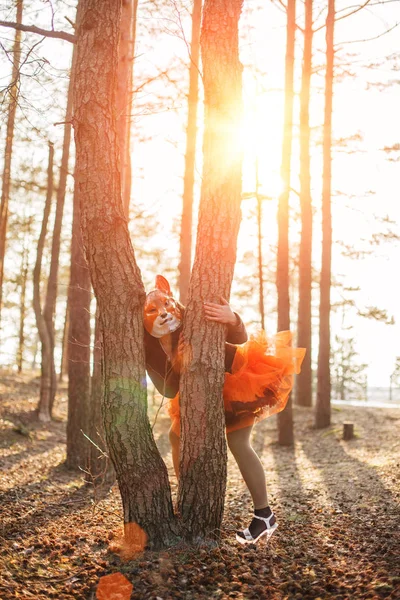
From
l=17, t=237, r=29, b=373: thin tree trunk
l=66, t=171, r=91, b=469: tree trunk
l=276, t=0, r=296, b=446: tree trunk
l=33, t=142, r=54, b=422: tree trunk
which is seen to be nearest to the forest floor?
l=66, t=171, r=91, b=469: tree trunk

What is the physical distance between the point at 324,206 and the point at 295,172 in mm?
3035

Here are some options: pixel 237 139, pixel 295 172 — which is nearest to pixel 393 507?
pixel 237 139

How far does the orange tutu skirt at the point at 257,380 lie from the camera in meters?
3.87

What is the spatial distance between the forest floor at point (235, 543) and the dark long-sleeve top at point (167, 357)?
111 centimetres

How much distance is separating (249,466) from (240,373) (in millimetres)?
701

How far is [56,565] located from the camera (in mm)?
3471

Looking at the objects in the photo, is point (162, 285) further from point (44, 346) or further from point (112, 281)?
point (44, 346)


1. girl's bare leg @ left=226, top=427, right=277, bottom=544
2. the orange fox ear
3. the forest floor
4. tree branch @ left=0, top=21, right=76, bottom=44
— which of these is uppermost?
tree branch @ left=0, top=21, right=76, bottom=44

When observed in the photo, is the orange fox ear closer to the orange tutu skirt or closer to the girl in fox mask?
the girl in fox mask

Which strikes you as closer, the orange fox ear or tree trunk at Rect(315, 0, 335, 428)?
the orange fox ear

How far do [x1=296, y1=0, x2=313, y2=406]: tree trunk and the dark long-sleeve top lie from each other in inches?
351

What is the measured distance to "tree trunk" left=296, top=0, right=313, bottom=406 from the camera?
37.2ft

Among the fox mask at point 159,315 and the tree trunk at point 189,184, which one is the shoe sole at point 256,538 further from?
the tree trunk at point 189,184

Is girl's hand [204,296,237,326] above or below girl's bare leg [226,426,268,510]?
above
